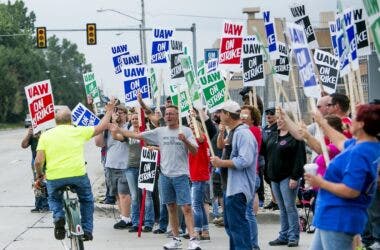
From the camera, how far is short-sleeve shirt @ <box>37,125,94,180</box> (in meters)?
9.20

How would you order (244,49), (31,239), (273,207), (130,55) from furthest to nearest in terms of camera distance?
(130,55) < (273,207) < (244,49) < (31,239)

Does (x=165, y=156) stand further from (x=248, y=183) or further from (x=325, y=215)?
(x=325, y=215)

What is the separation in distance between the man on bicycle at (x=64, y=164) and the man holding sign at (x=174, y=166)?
105 cm

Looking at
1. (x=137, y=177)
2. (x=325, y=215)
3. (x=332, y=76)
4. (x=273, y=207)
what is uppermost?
(x=332, y=76)

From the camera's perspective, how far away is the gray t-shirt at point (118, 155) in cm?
1203

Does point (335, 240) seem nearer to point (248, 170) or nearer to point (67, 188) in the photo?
point (248, 170)

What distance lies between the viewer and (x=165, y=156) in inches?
404

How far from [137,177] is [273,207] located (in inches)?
106

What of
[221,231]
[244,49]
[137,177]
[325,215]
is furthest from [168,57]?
[325,215]

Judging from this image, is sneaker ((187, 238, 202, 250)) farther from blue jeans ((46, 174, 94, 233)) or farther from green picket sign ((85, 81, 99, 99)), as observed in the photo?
green picket sign ((85, 81, 99, 99))

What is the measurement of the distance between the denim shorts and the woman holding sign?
4528mm

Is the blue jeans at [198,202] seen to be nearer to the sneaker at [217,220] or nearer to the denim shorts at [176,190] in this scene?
the denim shorts at [176,190]

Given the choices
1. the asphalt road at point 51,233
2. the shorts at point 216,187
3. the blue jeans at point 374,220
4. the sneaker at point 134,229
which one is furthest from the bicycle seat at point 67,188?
the shorts at point 216,187

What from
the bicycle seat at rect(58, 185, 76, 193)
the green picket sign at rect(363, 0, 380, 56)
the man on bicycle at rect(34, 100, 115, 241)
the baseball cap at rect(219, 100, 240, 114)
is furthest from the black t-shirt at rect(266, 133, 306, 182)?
the green picket sign at rect(363, 0, 380, 56)
